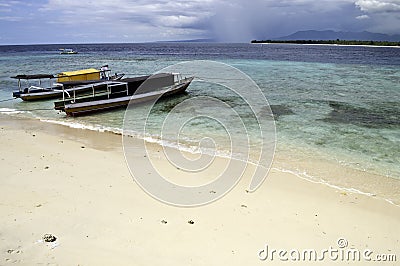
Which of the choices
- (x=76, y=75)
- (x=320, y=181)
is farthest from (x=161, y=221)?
(x=76, y=75)

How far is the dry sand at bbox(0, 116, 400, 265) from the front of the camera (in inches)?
185

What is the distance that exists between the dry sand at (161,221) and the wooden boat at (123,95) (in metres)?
7.56

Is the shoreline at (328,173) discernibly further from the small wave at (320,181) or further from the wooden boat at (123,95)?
the wooden boat at (123,95)

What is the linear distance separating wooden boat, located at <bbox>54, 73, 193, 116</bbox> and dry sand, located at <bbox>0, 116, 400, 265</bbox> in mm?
7558

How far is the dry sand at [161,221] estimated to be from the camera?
185 inches

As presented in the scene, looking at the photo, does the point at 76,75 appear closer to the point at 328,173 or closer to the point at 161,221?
the point at 328,173

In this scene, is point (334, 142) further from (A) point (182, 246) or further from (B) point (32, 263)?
(B) point (32, 263)

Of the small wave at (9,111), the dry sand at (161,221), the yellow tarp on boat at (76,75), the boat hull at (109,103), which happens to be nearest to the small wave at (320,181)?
the dry sand at (161,221)

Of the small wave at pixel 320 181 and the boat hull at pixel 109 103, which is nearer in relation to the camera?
the small wave at pixel 320 181

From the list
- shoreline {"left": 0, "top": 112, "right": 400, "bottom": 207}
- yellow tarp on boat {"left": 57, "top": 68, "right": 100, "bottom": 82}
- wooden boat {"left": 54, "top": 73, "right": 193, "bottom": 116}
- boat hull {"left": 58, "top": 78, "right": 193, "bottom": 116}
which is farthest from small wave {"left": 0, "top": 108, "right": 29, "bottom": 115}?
shoreline {"left": 0, "top": 112, "right": 400, "bottom": 207}

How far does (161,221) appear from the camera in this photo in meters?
5.66

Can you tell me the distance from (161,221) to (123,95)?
13458 millimetres

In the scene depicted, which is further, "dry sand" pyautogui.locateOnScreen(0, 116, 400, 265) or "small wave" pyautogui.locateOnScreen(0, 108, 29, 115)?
"small wave" pyautogui.locateOnScreen(0, 108, 29, 115)

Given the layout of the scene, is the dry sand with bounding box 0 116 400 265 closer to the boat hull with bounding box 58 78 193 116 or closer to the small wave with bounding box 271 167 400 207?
the small wave with bounding box 271 167 400 207
